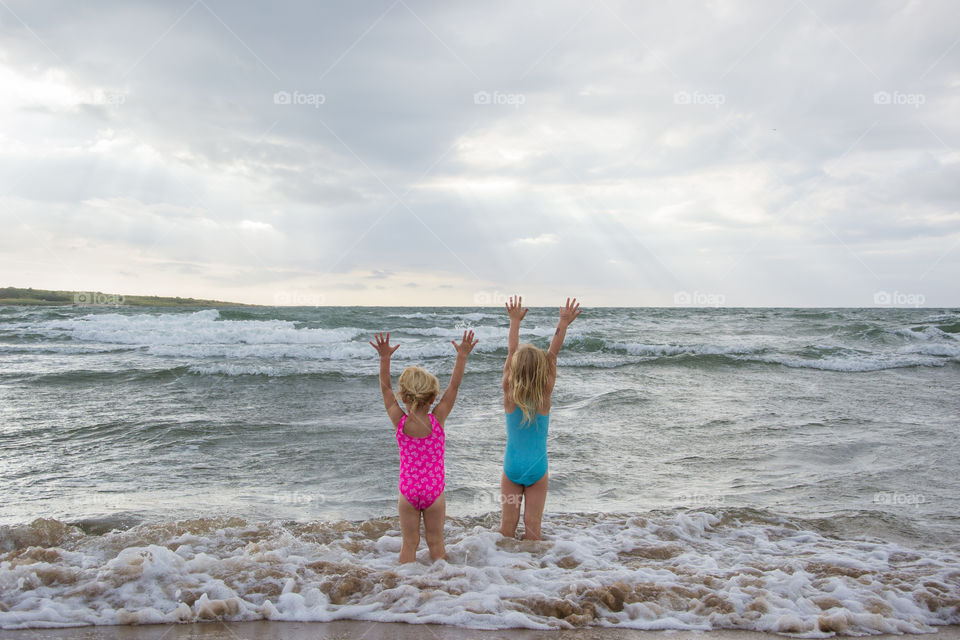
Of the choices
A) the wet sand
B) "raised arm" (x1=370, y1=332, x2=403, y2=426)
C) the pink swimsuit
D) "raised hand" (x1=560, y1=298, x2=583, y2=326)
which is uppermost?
"raised hand" (x1=560, y1=298, x2=583, y2=326)

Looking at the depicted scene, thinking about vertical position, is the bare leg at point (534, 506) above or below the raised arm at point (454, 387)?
below

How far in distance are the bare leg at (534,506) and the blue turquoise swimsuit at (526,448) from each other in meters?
0.06

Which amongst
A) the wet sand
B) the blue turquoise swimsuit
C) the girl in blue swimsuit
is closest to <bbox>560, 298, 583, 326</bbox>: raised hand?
the girl in blue swimsuit

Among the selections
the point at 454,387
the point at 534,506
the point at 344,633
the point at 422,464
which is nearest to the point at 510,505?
the point at 534,506

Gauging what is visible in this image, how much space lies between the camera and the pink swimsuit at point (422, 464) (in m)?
3.88

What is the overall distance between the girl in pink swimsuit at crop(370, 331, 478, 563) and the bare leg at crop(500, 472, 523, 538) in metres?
0.71

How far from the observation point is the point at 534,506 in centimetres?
448

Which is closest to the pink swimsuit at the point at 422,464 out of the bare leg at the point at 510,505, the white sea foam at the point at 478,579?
the white sea foam at the point at 478,579

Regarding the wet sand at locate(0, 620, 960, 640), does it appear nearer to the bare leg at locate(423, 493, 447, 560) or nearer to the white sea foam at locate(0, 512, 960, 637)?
the white sea foam at locate(0, 512, 960, 637)

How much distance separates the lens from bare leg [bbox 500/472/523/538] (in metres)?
4.51

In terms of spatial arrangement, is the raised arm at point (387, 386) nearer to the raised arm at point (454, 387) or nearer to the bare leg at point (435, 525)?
the raised arm at point (454, 387)

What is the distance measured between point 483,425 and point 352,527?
4.47 metres

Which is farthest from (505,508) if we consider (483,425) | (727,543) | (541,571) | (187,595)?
(483,425)

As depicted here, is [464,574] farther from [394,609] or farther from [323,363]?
[323,363]
